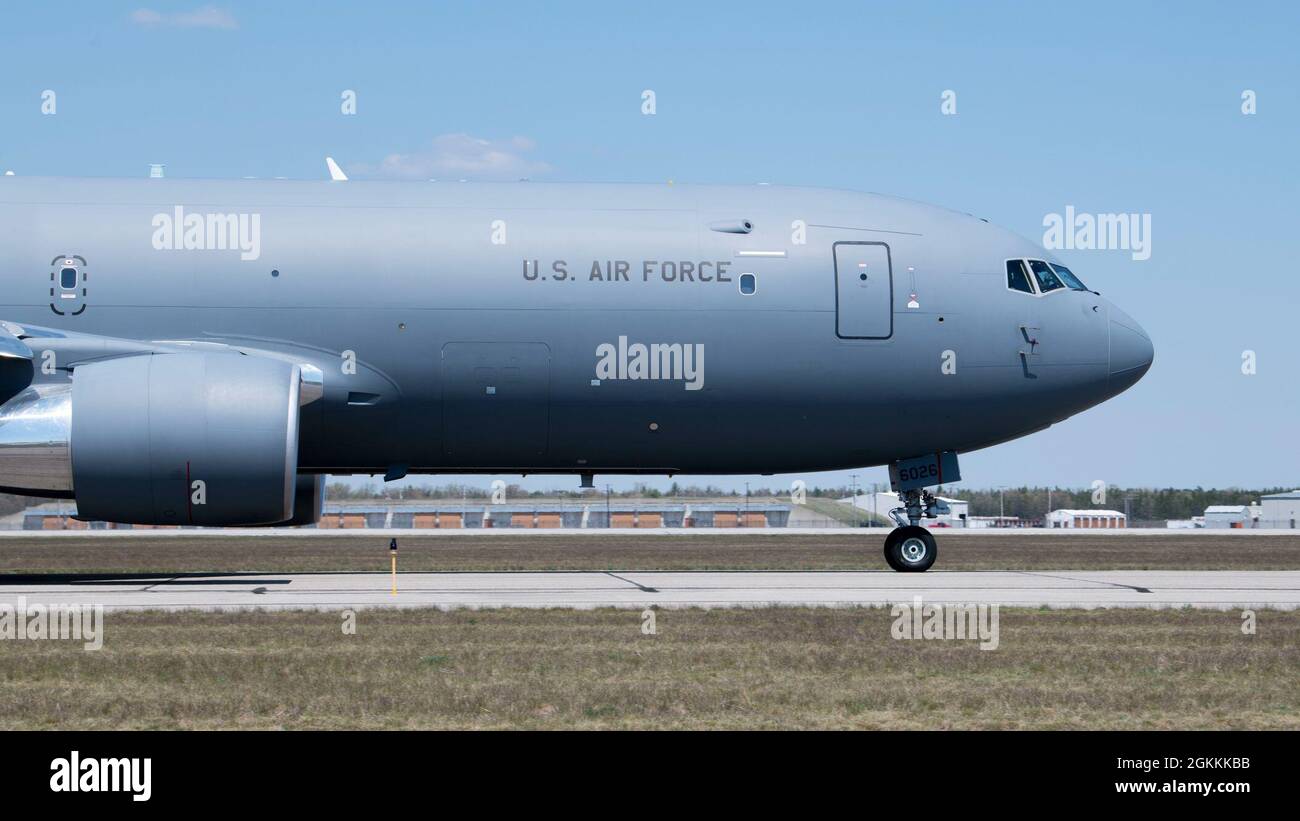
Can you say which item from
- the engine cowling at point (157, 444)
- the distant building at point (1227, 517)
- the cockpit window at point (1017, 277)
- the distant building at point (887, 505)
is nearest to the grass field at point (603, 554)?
the cockpit window at point (1017, 277)

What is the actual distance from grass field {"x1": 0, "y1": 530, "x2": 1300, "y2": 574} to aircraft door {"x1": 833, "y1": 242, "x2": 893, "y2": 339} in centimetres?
863

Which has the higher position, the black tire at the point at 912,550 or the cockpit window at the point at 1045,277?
the cockpit window at the point at 1045,277

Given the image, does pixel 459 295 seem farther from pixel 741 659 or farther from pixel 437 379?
pixel 741 659

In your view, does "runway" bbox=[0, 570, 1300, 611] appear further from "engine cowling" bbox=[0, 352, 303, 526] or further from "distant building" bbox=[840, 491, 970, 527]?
"distant building" bbox=[840, 491, 970, 527]

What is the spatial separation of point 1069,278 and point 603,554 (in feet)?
74.2

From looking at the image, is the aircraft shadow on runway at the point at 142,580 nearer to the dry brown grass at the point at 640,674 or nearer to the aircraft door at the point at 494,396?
the aircraft door at the point at 494,396

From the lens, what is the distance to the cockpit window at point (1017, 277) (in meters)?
26.3

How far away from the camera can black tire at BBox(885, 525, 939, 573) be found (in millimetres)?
27078

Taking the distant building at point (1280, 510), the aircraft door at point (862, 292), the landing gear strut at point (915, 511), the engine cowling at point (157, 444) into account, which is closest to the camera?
the engine cowling at point (157, 444)

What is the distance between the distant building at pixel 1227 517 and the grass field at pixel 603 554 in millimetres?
57051

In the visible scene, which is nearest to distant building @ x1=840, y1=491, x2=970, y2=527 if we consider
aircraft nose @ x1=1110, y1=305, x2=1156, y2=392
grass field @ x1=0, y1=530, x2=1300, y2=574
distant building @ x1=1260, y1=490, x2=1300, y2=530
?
distant building @ x1=1260, y1=490, x2=1300, y2=530

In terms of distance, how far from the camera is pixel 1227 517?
414ft

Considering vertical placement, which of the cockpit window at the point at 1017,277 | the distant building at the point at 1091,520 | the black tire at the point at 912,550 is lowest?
the distant building at the point at 1091,520
